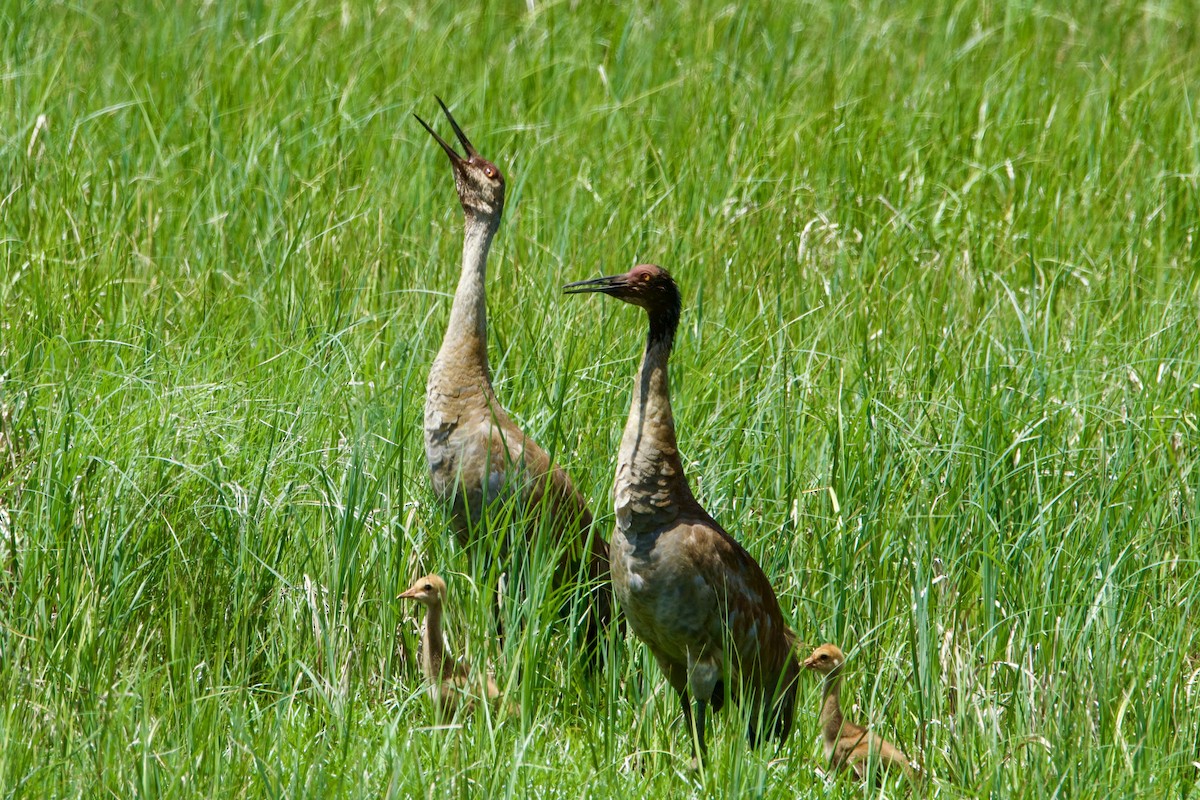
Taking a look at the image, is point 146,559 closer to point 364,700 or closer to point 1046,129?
point 364,700

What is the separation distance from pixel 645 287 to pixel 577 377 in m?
1.08

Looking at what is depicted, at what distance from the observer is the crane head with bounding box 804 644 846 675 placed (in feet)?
13.2

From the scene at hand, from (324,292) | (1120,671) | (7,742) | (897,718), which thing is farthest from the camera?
(324,292)

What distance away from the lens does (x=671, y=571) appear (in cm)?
393

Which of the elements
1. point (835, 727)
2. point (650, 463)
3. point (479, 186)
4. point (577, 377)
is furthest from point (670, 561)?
point (479, 186)

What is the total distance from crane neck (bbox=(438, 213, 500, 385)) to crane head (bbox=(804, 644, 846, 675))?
137cm

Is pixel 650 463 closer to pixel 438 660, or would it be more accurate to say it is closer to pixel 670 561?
pixel 670 561

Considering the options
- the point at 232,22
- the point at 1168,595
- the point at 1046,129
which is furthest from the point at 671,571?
the point at 232,22

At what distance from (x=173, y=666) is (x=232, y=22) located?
15.8 feet

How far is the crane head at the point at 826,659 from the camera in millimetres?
4016

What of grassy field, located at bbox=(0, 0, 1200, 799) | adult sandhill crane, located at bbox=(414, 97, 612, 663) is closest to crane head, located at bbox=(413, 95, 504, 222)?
adult sandhill crane, located at bbox=(414, 97, 612, 663)

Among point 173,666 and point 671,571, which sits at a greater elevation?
point 671,571

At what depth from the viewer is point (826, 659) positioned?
4.02m

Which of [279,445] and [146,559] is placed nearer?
[146,559]
